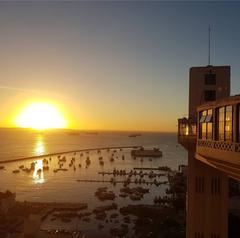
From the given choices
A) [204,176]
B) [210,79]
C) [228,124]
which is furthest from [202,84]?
[228,124]

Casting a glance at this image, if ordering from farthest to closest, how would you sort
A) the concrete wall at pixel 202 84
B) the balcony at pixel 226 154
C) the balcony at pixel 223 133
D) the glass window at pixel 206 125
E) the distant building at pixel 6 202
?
the distant building at pixel 6 202, the concrete wall at pixel 202 84, the glass window at pixel 206 125, the balcony at pixel 223 133, the balcony at pixel 226 154

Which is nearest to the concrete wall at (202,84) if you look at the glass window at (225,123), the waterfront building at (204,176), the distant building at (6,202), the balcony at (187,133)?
the waterfront building at (204,176)

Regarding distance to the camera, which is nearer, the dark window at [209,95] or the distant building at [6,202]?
the dark window at [209,95]

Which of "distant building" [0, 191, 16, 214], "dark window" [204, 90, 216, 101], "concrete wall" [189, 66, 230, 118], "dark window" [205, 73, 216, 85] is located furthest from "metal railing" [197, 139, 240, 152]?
"distant building" [0, 191, 16, 214]

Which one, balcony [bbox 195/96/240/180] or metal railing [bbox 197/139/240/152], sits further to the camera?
balcony [bbox 195/96/240/180]

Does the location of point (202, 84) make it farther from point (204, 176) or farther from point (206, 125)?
point (206, 125)

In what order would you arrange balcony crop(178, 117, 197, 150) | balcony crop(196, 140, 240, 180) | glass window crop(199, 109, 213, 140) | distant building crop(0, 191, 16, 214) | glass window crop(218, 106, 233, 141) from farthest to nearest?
distant building crop(0, 191, 16, 214)
balcony crop(178, 117, 197, 150)
glass window crop(199, 109, 213, 140)
glass window crop(218, 106, 233, 141)
balcony crop(196, 140, 240, 180)

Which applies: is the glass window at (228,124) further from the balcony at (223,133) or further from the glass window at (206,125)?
the glass window at (206,125)

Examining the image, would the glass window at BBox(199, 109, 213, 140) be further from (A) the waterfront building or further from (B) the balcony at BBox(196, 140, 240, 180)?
(A) the waterfront building

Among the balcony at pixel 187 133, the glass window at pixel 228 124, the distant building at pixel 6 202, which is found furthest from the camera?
the distant building at pixel 6 202
